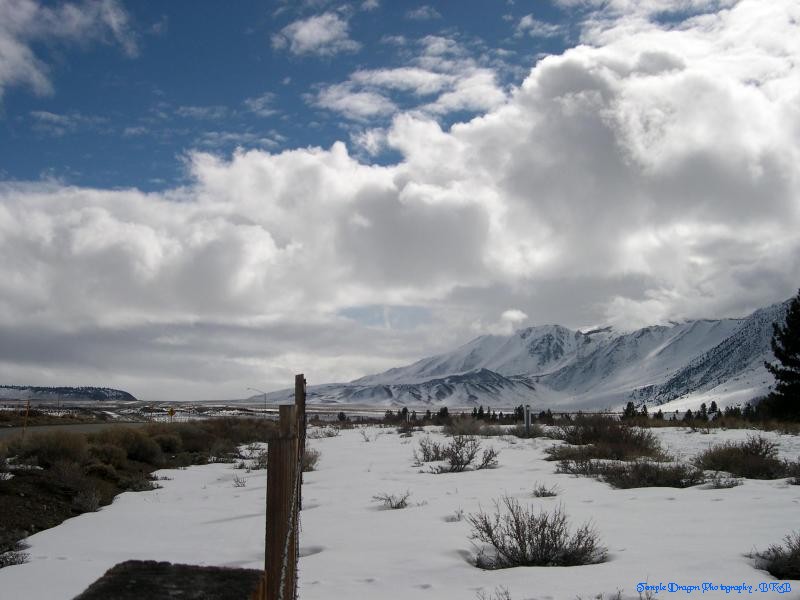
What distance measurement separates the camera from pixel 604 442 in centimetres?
1617

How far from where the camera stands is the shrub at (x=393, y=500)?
9.60 meters

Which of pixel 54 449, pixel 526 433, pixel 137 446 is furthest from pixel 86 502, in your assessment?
pixel 526 433

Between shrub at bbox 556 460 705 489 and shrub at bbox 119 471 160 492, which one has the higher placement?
shrub at bbox 556 460 705 489

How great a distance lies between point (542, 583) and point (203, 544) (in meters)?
4.25

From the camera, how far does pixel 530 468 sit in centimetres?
1387

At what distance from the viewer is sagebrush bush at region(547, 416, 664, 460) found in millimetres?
14817

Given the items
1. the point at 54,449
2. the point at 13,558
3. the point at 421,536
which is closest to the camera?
the point at 13,558

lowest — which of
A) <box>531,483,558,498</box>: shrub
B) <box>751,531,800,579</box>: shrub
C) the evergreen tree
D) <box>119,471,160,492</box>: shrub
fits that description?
the evergreen tree

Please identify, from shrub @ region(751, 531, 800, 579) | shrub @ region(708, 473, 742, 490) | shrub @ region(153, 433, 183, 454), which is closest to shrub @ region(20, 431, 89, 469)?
shrub @ region(153, 433, 183, 454)

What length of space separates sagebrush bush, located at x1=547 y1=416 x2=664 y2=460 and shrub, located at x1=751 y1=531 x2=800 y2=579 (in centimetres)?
819

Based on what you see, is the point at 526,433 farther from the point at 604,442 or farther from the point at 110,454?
the point at 110,454

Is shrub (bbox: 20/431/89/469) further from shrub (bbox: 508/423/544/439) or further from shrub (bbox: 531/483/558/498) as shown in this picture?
shrub (bbox: 508/423/544/439)

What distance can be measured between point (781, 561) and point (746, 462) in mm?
7169

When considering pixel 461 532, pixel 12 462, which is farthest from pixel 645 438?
pixel 12 462
